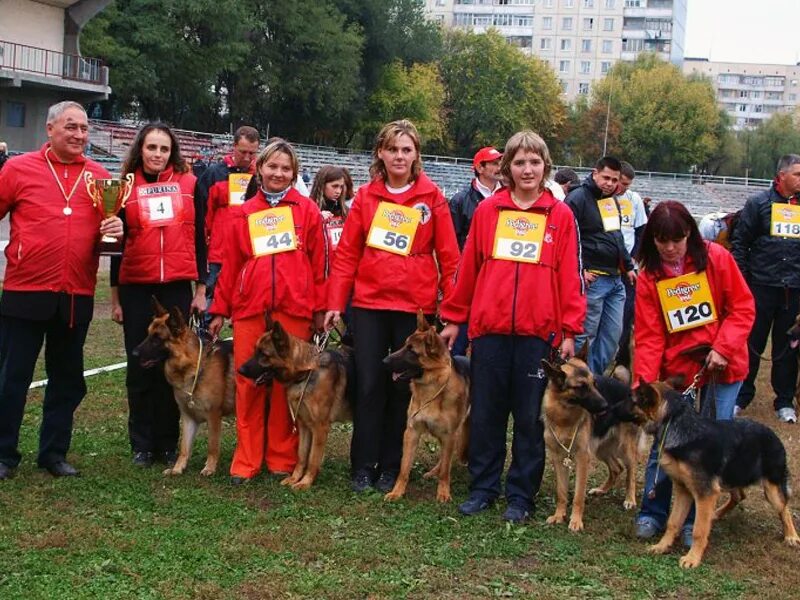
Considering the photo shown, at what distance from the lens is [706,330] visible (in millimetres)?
5477

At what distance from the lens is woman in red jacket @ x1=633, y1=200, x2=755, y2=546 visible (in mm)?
5332

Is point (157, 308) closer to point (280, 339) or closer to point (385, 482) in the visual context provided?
point (280, 339)

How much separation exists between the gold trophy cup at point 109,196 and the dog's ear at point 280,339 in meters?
1.20

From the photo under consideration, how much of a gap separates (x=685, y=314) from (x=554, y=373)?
0.83 meters

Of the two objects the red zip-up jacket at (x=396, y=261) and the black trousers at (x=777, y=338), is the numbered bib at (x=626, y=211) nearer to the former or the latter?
the black trousers at (x=777, y=338)

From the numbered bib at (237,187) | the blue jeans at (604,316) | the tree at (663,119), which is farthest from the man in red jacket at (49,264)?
the tree at (663,119)

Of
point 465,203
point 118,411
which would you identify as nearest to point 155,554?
point 118,411

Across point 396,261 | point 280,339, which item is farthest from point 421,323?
point 280,339

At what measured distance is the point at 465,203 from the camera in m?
8.09

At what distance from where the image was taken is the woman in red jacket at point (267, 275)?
6.25 meters

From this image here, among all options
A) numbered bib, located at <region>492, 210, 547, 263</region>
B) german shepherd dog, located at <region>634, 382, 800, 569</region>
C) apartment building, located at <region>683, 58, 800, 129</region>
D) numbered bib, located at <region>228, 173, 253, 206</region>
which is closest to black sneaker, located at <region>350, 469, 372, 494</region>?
numbered bib, located at <region>492, 210, 547, 263</region>

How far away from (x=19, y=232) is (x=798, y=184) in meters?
6.74

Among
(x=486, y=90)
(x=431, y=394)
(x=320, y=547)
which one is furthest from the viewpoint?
(x=486, y=90)

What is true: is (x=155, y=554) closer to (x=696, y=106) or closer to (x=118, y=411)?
(x=118, y=411)
